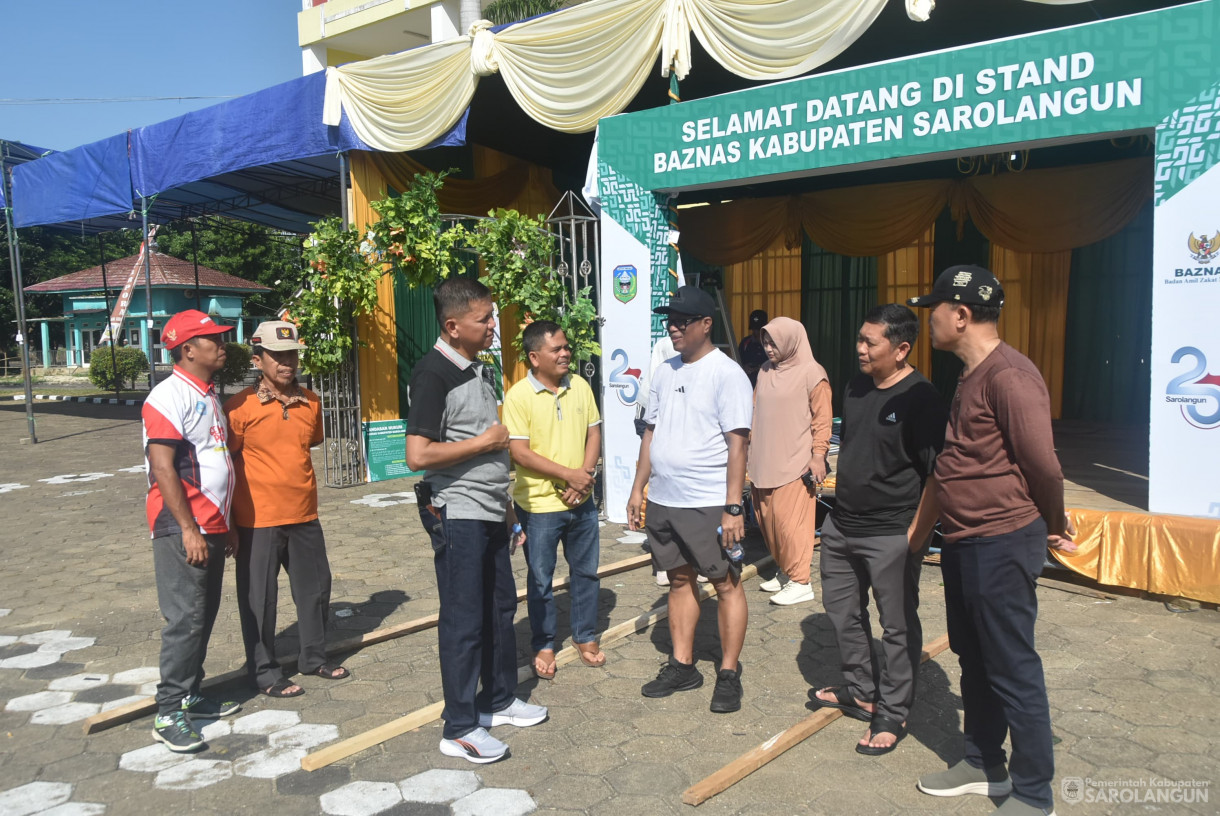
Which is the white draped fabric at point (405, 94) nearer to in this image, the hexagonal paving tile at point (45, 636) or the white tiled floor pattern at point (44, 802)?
the hexagonal paving tile at point (45, 636)

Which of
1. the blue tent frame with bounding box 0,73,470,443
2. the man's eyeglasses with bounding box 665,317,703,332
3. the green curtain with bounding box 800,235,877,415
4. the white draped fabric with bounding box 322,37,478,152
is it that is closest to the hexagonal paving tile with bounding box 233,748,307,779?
the man's eyeglasses with bounding box 665,317,703,332

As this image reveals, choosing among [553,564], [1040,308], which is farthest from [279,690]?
[1040,308]

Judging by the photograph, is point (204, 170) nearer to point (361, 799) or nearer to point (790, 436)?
point (790, 436)

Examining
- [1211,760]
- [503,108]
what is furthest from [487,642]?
[503,108]

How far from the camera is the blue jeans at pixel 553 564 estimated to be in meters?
4.01

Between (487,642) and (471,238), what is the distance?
597cm

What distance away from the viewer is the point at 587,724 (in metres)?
3.66

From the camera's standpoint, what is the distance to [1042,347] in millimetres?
11711

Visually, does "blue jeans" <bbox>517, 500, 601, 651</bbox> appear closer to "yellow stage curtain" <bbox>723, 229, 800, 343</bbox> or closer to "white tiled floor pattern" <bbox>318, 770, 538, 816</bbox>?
"white tiled floor pattern" <bbox>318, 770, 538, 816</bbox>

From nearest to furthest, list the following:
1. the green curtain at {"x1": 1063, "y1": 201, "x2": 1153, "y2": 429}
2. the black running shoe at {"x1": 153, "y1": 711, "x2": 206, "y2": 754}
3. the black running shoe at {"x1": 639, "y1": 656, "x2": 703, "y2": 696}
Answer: the black running shoe at {"x1": 153, "y1": 711, "x2": 206, "y2": 754} → the black running shoe at {"x1": 639, "y1": 656, "x2": 703, "y2": 696} → the green curtain at {"x1": 1063, "y1": 201, "x2": 1153, "y2": 429}

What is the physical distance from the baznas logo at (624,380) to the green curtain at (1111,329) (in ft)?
24.9

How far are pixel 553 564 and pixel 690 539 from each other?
78 centimetres

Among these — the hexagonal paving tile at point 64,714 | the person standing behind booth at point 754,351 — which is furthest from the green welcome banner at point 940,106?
the hexagonal paving tile at point 64,714

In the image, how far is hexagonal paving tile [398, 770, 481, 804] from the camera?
120 inches
